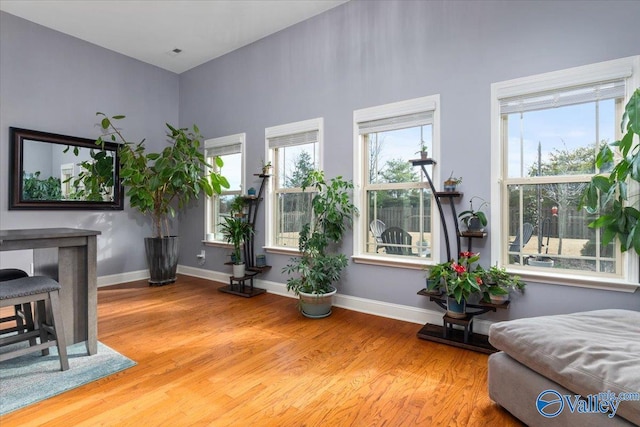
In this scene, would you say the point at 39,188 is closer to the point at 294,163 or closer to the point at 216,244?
the point at 216,244

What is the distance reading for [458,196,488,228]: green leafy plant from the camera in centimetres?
263

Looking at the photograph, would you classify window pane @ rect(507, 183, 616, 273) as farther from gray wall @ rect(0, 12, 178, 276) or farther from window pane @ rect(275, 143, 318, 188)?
gray wall @ rect(0, 12, 178, 276)

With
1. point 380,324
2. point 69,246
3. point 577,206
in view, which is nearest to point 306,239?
point 380,324

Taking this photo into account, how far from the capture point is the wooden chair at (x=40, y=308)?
1.89 meters

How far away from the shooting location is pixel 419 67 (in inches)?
120

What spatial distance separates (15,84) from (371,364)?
4.95m

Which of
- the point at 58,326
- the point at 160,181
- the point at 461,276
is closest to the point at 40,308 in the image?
the point at 58,326

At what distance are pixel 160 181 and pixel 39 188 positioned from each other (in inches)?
52.9

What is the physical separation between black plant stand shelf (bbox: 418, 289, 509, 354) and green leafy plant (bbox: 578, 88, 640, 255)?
875mm

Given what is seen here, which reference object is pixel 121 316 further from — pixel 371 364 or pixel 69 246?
pixel 371 364

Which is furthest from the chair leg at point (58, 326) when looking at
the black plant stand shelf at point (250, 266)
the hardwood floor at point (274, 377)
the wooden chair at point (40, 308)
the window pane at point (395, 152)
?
the window pane at point (395, 152)

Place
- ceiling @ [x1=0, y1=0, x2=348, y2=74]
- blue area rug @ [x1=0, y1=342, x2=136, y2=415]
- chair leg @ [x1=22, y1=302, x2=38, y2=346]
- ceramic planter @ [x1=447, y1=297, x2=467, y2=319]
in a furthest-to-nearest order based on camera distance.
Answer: ceiling @ [x1=0, y1=0, x2=348, y2=74] < ceramic planter @ [x1=447, y1=297, x2=467, y2=319] < chair leg @ [x1=22, y1=302, x2=38, y2=346] < blue area rug @ [x1=0, y1=342, x2=136, y2=415]

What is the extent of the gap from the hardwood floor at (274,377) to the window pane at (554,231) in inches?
40.5

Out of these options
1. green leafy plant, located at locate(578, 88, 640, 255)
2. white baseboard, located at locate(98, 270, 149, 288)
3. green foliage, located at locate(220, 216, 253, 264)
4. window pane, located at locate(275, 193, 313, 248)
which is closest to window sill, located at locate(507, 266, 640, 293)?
green leafy plant, located at locate(578, 88, 640, 255)
